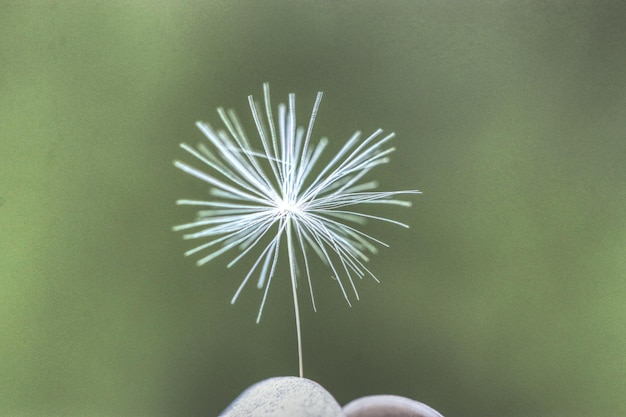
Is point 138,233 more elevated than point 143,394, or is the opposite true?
point 138,233

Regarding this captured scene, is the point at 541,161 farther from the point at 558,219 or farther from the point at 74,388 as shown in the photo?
the point at 74,388

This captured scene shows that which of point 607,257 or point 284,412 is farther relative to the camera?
point 607,257

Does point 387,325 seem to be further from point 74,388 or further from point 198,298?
point 74,388

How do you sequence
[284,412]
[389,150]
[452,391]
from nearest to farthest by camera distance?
[284,412]
[389,150]
[452,391]

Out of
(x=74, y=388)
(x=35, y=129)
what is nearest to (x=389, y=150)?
(x=35, y=129)

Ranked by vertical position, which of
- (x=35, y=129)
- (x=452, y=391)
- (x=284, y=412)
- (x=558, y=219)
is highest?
(x=35, y=129)

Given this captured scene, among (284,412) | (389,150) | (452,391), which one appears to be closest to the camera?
(284,412)
